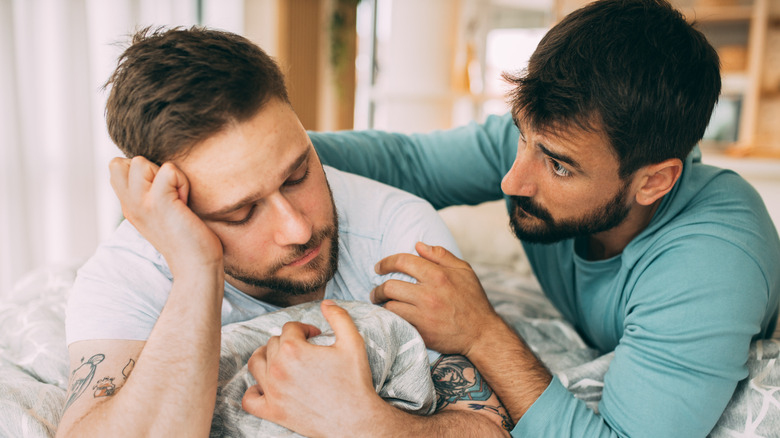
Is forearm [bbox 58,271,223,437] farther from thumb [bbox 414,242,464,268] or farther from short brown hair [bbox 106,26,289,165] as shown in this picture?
thumb [bbox 414,242,464,268]

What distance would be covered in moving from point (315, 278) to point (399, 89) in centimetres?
325

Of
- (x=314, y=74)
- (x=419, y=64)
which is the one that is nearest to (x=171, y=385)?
(x=419, y=64)

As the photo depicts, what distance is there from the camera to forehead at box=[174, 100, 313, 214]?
3.49 feet

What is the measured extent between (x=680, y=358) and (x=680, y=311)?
9 cm

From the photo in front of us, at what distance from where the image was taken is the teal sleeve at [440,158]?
177cm

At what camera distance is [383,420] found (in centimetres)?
90

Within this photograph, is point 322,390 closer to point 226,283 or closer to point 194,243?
point 194,243

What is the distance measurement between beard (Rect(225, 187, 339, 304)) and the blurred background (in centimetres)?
115

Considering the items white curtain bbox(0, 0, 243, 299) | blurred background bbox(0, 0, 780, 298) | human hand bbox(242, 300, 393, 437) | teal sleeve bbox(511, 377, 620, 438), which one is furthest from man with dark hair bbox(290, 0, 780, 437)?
white curtain bbox(0, 0, 243, 299)

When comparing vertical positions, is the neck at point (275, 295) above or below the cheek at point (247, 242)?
below

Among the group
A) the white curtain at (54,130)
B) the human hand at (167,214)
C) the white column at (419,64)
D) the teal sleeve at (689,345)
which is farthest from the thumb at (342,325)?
the white column at (419,64)

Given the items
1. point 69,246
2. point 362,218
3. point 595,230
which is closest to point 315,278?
point 362,218

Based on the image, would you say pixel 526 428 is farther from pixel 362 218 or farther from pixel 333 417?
pixel 362 218

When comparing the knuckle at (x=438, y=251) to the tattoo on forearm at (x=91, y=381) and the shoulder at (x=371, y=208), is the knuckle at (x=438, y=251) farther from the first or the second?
the tattoo on forearm at (x=91, y=381)
